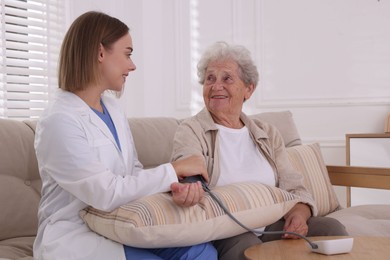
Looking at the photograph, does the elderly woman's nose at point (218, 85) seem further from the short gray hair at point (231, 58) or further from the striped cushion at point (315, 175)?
the striped cushion at point (315, 175)

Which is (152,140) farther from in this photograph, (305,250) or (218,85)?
(305,250)

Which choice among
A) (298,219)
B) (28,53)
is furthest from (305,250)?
(28,53)

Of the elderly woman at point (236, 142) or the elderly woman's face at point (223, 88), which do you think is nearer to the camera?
the elderly woman at point (236, 142)

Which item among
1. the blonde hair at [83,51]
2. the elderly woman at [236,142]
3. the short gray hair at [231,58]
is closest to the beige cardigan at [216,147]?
the elderly woman at [236,142]

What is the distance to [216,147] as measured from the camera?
2.06 metres

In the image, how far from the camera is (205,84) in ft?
7.35

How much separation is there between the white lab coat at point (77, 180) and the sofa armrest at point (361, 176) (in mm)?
1309

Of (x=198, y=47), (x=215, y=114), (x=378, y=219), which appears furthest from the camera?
(x=198, y=47)

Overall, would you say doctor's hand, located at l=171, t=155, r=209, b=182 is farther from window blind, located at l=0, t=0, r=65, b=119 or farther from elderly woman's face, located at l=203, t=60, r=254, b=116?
window blind, located at l=0, t=0, r=65, b=119

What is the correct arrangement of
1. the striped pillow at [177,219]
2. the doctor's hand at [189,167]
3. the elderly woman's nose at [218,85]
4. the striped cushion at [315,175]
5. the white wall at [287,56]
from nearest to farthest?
1. the striped pillow at [177,219]
2. the doctor's hand at [189,167]
3. the elderly woman's nose at [218,85]
4. the striped cushion at [315,175]
5. the white wall at [287,56]

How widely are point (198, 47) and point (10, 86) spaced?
1692 mm

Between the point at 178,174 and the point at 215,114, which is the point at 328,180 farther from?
the point at 178,174

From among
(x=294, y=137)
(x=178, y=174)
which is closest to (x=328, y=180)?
(x=294, y=137)

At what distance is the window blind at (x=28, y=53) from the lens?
3.34 metres
